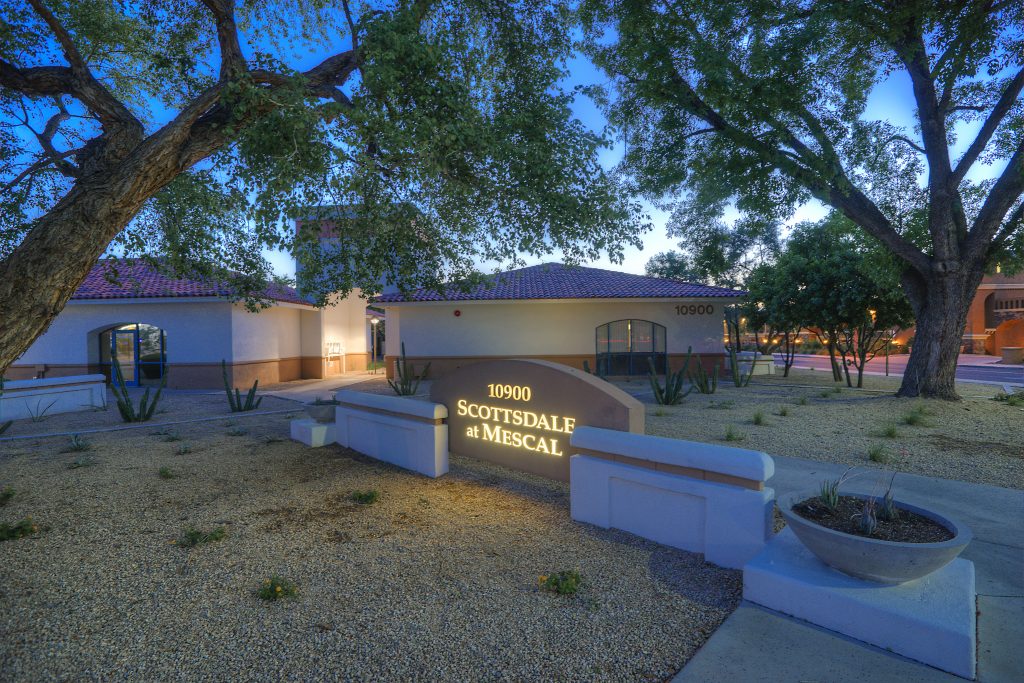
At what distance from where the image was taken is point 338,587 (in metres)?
3.71

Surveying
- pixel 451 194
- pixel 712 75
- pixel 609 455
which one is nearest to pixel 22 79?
pixel 451 194

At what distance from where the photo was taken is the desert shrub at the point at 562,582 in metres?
3.55

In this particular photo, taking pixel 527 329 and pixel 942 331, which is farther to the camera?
pixel 527 329

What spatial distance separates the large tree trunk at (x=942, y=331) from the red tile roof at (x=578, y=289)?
6448 millimetres

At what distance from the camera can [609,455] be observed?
4.69 m

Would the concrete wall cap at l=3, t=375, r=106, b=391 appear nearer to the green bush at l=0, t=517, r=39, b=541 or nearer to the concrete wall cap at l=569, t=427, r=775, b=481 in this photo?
the green bush at l=0, t=517, r=39, b=541

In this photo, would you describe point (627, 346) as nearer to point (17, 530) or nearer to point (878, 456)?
point (878, 456)

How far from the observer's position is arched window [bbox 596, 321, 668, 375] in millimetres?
19453

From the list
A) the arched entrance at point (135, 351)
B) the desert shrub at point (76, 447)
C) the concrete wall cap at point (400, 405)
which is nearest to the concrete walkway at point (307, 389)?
the arched entrance at point (135, 351)

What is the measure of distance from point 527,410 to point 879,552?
387cm

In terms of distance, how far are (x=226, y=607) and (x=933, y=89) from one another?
1609 cm

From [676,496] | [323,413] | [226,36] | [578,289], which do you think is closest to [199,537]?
[676,496]

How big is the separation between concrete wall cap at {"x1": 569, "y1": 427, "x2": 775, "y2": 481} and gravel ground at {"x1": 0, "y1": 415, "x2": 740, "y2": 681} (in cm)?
76

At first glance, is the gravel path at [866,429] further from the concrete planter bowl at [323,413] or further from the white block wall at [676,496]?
the concrete planter bowl at [323,413]
